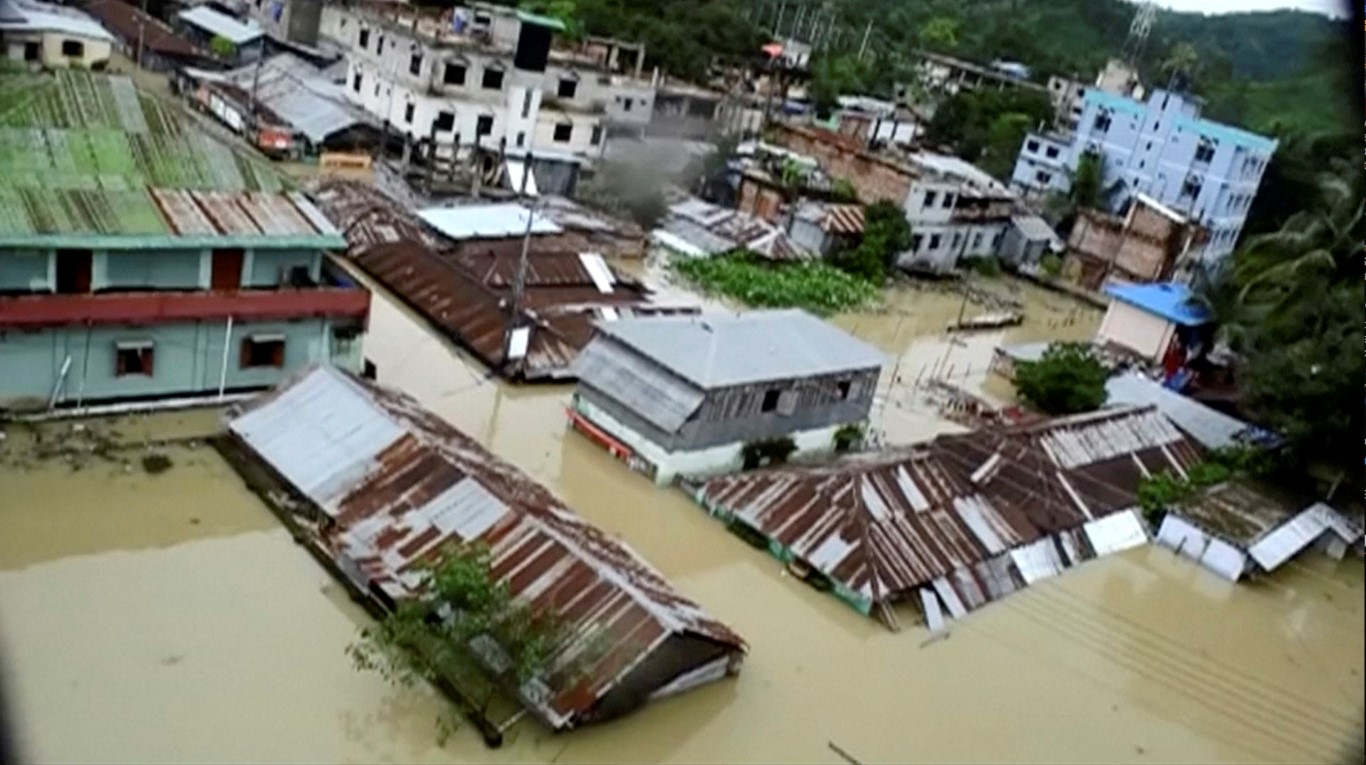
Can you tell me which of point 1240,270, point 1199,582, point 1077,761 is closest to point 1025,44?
point 1240,270

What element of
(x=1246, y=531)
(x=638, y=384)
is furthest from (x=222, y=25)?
(x=1246, y=531)

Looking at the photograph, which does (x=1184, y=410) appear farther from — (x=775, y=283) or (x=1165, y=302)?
(x=775, y=283)

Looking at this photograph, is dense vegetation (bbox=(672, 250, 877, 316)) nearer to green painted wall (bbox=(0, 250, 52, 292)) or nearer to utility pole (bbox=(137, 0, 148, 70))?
green painted wall (bbox=(0, 250, 52, 292))

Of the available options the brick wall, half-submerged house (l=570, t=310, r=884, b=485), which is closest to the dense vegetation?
the brick wall

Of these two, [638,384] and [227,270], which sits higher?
[227,270]

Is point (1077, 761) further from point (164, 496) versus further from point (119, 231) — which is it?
point (119, 231)

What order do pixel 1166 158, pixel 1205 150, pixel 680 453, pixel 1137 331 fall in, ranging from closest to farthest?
1. pixel 680 453
2. pixel 1137 331
3. pixel 1205 150
4. pixel 1166 158

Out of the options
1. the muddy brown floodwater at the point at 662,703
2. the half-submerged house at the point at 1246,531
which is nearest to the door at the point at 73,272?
the muddy brown floodwater at the point at 662,703

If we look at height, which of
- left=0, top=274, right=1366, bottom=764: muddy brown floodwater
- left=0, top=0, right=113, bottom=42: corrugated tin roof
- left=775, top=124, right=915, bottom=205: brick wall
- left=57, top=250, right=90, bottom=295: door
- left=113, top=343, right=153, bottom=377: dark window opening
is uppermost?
left=775, top=124, right=915, bottom=205: brick wall
